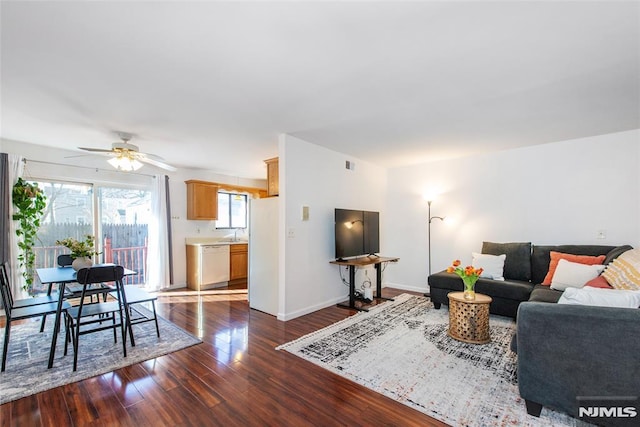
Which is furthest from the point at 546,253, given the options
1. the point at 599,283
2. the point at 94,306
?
the point at 94,306

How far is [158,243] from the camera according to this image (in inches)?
213

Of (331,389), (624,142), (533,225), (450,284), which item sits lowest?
(331,389)

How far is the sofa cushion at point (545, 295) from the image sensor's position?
9.45 feet

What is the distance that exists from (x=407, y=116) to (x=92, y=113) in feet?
11.1

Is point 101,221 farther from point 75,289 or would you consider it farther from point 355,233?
point 355,233

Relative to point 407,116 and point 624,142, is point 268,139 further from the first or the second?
point 624,142

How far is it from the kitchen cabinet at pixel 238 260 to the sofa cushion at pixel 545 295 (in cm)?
465

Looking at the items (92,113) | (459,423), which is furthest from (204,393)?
(92,113)

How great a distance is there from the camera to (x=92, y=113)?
3027 mm

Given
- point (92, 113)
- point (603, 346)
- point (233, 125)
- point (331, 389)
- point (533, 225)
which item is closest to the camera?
point (603, 346)

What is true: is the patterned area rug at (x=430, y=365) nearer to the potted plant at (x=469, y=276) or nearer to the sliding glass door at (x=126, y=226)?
the potted plant at (x=469, y=276)

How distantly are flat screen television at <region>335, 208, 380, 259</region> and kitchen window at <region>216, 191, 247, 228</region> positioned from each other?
337 cm

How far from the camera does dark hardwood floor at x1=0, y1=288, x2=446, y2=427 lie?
1856 millimetres

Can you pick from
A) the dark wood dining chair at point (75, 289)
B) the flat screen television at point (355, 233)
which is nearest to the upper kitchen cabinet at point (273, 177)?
the flat screen television at point (355, 233)
